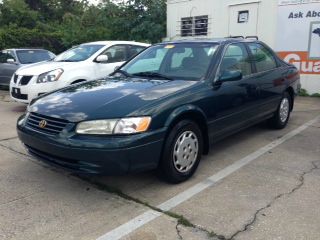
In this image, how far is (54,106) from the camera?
4.02 metres

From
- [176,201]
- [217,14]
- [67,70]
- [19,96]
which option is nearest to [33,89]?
[19,96]

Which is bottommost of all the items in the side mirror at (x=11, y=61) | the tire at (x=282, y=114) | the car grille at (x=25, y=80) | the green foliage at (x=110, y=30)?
the tire at (x=282, y=114)

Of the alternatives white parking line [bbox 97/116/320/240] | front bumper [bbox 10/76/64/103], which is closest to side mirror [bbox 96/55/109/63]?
front bumper [bbox 10/76/64/103]

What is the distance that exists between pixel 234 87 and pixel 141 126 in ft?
5.96

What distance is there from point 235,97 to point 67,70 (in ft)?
14.0

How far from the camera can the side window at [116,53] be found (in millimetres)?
8727

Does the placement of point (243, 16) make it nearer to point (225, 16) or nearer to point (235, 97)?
point (225, 16)

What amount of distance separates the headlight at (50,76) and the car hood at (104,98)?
10.8 feet

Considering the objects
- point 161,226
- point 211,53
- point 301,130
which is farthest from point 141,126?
point 301,130

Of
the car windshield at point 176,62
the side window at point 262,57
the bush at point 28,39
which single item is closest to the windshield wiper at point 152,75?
the car windshield at point 176,62

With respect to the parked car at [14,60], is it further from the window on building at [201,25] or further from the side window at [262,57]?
the side window at [262,57]

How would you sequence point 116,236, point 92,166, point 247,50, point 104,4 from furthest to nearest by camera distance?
point 104,4 < point 247,50 < point 92,166 < point 116,236

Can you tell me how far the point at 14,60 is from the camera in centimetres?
1171

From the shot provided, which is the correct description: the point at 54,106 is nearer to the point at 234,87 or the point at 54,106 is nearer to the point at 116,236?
the point at 116,236
